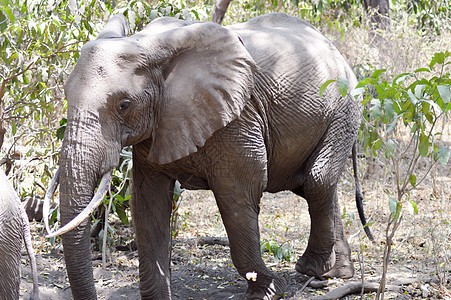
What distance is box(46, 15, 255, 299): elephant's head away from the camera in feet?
12.3

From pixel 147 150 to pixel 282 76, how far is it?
1.17 m

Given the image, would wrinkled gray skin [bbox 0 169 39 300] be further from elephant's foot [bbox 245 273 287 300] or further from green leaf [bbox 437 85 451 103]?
green leaf [bbox 437 85 451 103]

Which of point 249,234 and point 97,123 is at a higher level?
point 97,123

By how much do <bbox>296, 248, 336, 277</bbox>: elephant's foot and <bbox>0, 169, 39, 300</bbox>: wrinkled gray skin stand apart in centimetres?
274

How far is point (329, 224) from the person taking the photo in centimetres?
547

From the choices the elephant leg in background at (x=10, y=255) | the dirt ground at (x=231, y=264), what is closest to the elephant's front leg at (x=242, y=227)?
the dirt ground at (x=231, y=264)

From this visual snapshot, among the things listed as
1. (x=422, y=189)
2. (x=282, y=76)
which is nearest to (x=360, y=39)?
(x=422, y=189)

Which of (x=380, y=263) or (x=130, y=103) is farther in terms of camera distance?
(x=380, y=263)

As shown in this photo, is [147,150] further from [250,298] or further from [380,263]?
[380,263]

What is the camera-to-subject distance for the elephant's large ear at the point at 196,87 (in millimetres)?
4215

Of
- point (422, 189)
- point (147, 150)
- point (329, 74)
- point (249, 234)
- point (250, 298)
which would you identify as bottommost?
point (422, 189)

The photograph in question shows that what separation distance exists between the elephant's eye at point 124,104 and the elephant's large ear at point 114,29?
551mm

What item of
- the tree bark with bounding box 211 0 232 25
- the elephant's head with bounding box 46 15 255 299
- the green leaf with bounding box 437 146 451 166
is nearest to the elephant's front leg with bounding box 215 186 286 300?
the elephant's head with bounding box 46 15 255 299

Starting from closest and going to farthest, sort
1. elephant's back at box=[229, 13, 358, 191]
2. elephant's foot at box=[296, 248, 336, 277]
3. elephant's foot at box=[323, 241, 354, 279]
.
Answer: elephant's back at box=[229, 13, 358, 191] → elephant's foot at box=[296, 248, 336, 277] → elephant's foot at box=[323, 241, 354, 279]
